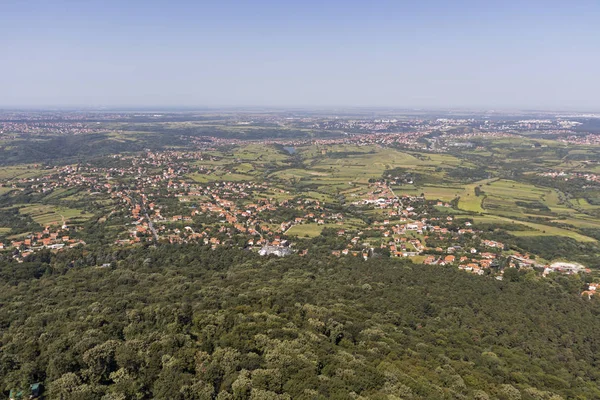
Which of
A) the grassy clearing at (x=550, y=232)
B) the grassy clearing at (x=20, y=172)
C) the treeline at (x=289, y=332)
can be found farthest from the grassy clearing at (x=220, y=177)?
the grassy clearing at (x=550, y=232)

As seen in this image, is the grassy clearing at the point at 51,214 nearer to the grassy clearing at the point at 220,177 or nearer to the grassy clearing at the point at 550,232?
the grassy clearing at the point at 220,177

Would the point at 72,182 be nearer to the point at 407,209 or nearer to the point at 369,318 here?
the point at 407,209

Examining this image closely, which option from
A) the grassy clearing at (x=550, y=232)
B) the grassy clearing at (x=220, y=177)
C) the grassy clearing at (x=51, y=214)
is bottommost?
the grassy clearing at (x=550, y=232)

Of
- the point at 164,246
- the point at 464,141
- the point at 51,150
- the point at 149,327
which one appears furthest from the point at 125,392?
the point at 464,141

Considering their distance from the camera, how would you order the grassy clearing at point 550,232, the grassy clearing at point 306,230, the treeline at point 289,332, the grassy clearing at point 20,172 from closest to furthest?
the treeline at point 289,332
the grassy clearing at point 550,232
the grassy clearing at point 306,230
the grassy clearing at point 20,172

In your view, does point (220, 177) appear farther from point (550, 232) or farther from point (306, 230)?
point (550, 232)

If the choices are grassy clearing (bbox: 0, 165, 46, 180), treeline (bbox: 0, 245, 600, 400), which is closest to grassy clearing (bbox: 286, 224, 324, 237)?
treeline (bbox: 0, 245, 600, 400)

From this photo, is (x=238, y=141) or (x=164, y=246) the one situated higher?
(x=238, y=141)

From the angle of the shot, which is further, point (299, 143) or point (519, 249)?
point (299, 143)

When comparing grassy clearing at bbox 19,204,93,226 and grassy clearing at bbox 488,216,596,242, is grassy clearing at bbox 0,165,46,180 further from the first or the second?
grassy clearing at bbox 488,216,596,242
